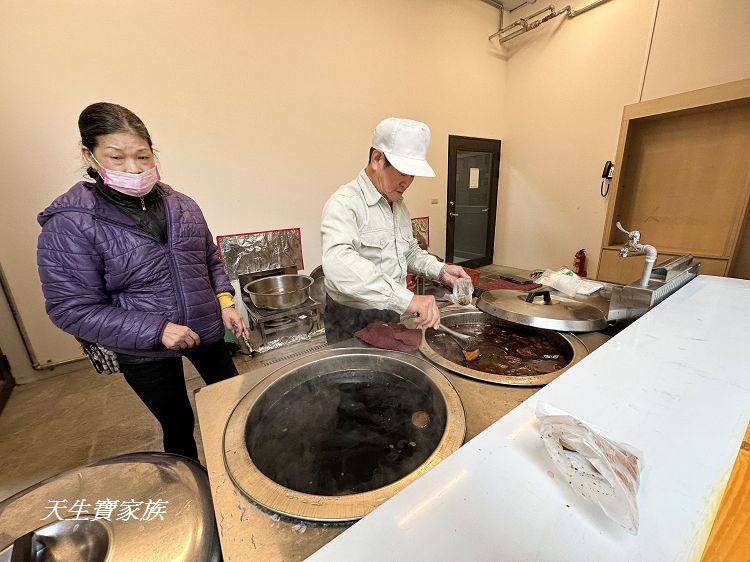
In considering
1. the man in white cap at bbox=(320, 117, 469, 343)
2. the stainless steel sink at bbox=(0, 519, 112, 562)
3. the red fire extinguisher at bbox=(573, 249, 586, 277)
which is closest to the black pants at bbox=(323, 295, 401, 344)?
the man in white cap at bbox=(320, 117, 469, 343)

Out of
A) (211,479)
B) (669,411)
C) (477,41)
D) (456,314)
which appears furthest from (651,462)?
(477,41)

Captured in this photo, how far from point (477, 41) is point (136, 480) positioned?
5.63 m

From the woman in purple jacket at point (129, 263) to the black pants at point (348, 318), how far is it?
550mm

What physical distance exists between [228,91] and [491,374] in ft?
10.4

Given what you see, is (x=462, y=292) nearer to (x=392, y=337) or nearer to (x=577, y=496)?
(x=392, y=337)

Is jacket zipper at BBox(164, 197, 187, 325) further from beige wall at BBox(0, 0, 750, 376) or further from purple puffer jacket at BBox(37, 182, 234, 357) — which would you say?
beige wall at BBox(0, 0, 750, 376)

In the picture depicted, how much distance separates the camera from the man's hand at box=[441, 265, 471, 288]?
1.38 meters

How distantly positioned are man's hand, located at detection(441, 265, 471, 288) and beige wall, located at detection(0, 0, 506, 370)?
230cm

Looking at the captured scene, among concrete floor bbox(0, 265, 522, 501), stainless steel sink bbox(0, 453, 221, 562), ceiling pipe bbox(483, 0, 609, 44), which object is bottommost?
concrete floor bbox(0, 265, 522, 501)

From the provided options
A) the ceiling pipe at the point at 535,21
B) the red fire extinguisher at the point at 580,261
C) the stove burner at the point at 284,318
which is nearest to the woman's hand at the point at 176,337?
the stove burner at the point at 284,318

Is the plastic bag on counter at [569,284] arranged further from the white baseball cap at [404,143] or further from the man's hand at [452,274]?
the white baseball cap at [404,143]

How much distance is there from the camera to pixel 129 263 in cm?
106

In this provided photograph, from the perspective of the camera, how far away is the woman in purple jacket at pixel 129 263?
0.98 meters

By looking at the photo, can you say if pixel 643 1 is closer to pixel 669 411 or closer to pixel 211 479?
pixel 669 411
